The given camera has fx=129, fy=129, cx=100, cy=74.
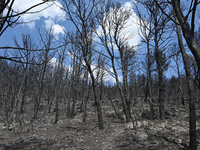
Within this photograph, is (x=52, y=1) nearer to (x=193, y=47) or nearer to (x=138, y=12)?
(x=193, y=47)

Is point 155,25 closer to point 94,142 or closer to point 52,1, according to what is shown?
point 94,142

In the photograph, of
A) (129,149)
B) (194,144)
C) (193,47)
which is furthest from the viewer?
(129,149)

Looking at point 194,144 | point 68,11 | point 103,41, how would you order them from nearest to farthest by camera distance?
point 194,144, point 68,11, point 103,41

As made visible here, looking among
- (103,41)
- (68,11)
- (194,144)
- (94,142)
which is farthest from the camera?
(103,41)

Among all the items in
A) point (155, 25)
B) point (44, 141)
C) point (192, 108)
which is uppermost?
point (155, 25)

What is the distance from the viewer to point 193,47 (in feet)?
8.20

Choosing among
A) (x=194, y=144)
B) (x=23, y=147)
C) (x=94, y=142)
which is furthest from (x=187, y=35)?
(x=23, y=147)

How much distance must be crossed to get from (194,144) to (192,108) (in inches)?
39.2

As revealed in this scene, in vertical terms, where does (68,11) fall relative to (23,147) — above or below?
above

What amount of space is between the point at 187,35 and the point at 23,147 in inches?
252

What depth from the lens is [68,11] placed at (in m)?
8.27

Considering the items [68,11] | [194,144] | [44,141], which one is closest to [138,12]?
[68,11]

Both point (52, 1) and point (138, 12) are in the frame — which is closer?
point (52, 1)

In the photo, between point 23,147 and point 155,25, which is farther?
point 155,25
